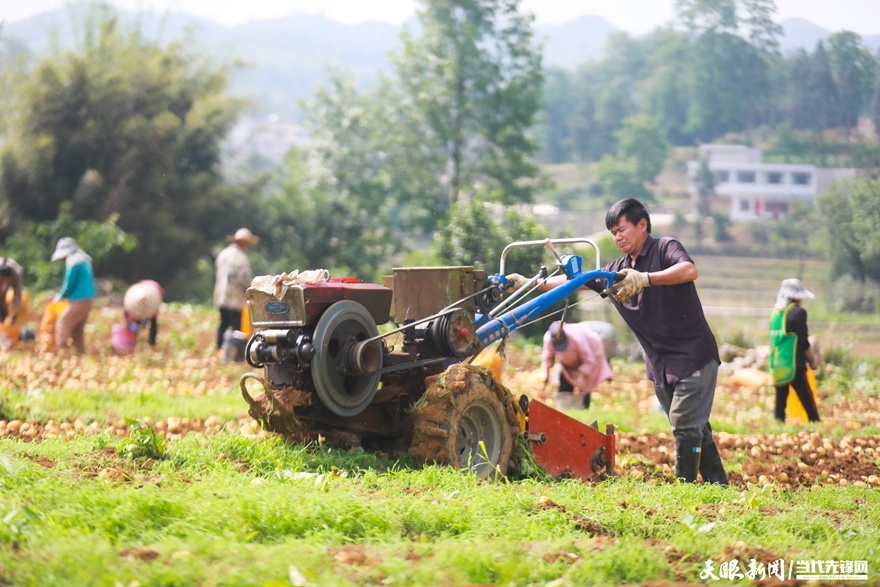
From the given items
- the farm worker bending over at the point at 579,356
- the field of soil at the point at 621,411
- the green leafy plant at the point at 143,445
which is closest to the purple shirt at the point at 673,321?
the field of soil at the point at 621,411

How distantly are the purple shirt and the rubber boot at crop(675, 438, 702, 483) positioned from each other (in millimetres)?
438

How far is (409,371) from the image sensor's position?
668 centimetres

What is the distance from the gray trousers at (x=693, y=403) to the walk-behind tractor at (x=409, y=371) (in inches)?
25.5

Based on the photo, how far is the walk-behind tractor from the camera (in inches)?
239

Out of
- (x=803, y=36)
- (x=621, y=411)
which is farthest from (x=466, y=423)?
(x=803, y=36)

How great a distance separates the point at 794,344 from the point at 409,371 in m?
6.00

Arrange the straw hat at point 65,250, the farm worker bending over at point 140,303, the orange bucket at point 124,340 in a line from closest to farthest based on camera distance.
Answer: the straw hat at point 65,250, the orange bucket at point 124,340, the farm worker bending over at point 140,303

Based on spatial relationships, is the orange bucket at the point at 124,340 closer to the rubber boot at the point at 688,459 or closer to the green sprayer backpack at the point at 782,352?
the green sprayer backpack at the point at 782,352

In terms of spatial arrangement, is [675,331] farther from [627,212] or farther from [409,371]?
→ [409,371]

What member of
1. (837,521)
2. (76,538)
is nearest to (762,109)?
(837,521)

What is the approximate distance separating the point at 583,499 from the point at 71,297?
10062 millimetres

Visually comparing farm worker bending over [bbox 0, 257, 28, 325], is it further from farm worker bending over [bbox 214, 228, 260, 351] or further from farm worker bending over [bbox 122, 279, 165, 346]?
farm worker bending over [bbox 214, 228, 260, 351]

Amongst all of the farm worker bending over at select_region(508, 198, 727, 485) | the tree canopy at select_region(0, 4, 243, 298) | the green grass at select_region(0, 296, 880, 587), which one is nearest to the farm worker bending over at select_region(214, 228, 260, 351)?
the green grass at select_region(0, 296, 880, 587)

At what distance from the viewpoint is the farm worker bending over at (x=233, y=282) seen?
1452cm
